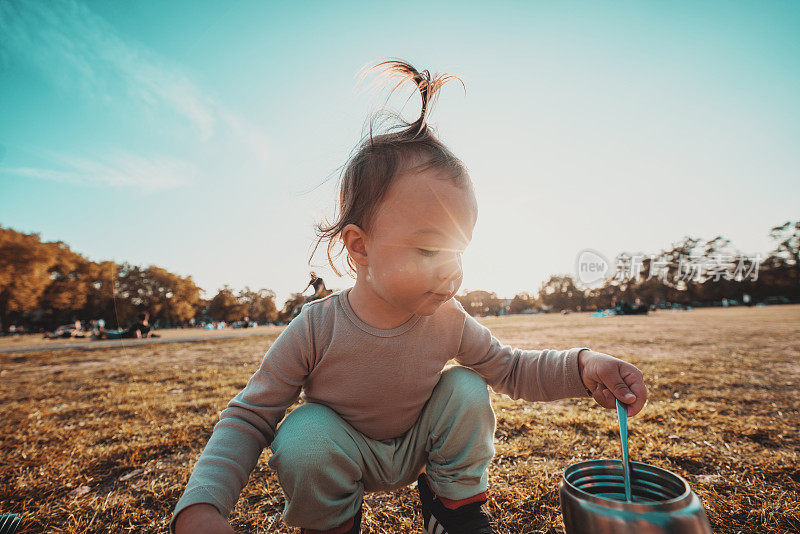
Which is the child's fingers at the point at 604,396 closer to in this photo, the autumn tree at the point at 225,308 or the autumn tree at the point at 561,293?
the autumn tree at the point at 225,308

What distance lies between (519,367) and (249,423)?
121 centimetres

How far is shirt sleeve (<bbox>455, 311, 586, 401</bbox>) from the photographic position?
5.74 ft

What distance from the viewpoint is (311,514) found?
140cm

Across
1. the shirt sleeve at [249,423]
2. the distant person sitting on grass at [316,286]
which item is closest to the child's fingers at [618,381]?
the shirt sleeve at [249,423]

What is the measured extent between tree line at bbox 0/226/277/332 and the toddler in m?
47.2

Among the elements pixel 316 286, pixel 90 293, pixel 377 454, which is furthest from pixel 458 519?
pixel 90 293

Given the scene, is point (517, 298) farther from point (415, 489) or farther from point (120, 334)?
point (415, 489)

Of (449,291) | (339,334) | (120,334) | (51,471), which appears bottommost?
(120,334)

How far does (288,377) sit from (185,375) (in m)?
5.48

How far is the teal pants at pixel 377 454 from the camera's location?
4.62 feet

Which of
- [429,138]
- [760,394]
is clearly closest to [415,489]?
[429,138]

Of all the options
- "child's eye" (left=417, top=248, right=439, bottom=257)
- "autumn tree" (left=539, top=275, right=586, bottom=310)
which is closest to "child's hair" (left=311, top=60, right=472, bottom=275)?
"child's eye" (left=417, top=248, right=439, bottom=257)

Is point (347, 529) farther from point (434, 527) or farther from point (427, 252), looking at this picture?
point (427, 252)

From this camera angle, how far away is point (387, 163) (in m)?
1.78
